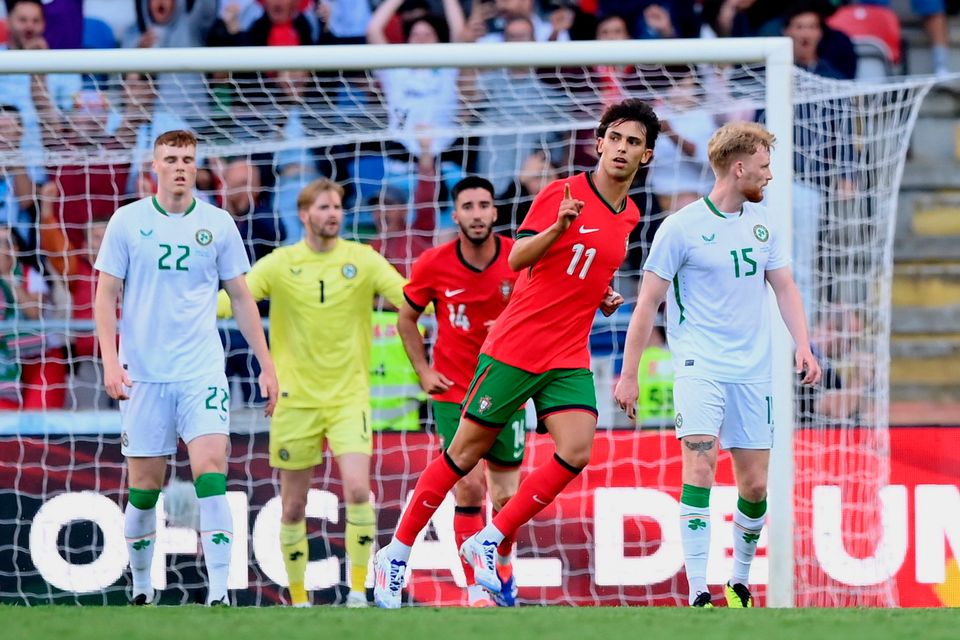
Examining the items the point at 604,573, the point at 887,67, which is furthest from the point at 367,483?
the point at 887,67

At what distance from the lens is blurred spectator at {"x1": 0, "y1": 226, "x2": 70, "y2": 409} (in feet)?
29.1

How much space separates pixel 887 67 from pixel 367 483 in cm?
676

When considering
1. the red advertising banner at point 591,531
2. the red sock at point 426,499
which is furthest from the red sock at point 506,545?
the red advertising banner at point 591,531

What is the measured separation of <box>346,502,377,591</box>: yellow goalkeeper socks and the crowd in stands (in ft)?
5.80

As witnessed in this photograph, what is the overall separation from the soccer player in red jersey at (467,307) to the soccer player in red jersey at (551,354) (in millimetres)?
1199

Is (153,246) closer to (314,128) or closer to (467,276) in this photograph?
(467,276)

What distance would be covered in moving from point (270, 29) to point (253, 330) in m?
5.65

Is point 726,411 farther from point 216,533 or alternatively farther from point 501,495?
Result: point 216,533

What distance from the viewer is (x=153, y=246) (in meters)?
6.22

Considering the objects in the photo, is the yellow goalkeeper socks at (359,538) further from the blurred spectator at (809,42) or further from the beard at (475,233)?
the blurred spectator at (809,42)

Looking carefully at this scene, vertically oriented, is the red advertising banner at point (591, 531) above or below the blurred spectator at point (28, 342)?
below

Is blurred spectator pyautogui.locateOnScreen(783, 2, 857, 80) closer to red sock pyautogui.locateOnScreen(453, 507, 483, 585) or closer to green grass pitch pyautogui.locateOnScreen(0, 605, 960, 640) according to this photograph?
red sock pyautogui.locateOnScreen(453, 507, 483, 585)

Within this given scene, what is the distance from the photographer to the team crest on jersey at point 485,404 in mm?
5805

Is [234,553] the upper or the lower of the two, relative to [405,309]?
lower
